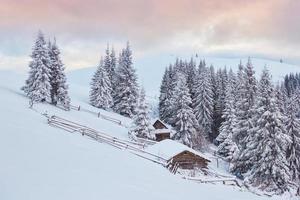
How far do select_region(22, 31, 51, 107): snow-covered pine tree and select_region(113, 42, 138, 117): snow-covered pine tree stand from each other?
21.3 metres

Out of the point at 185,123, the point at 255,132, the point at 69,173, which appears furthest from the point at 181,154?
the point at 69,173

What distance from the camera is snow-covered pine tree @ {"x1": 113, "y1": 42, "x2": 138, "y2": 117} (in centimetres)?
7688

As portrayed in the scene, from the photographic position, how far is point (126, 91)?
3022 inches

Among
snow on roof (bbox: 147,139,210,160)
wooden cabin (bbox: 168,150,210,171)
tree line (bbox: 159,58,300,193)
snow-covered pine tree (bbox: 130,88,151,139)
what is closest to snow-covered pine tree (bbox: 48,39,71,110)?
snow-covered pine tree (bbox: 130,88,151,139)

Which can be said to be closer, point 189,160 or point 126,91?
point 189,160

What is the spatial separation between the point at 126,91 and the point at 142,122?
22.0 meters

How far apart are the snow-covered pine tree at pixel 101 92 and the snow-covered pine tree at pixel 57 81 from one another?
52.8ft

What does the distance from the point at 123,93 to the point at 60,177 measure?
58.9m

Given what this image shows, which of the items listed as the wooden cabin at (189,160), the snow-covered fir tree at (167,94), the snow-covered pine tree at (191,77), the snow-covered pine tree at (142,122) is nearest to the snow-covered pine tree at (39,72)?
the snow-covered pine tree at (142,122)

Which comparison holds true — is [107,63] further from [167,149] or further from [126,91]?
[167,149]

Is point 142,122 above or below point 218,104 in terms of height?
below

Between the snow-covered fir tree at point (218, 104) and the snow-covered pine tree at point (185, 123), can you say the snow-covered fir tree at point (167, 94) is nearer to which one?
the snow-covered fir tree at point (218, 104)

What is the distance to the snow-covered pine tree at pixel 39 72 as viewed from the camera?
184 ft

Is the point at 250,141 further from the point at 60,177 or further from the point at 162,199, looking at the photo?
the point at 60,177
